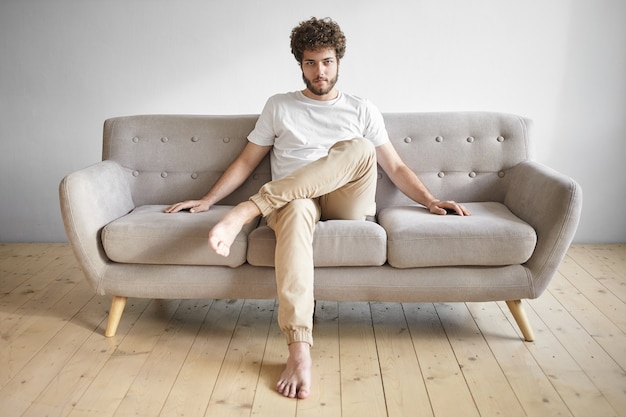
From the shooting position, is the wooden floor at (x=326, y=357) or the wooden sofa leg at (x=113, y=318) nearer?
the wooden floor at (x=326, y=357)

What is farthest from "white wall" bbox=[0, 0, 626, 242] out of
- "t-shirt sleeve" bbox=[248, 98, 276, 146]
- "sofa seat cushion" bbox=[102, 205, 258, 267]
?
"sofa seat cushion" bbox=[102, 205, 258, 267]

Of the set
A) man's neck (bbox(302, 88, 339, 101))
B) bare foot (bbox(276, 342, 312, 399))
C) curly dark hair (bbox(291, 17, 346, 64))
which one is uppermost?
curly dark hair (bbox(291, 17, 346, 64))

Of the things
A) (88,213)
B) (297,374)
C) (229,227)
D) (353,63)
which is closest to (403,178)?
(229,227)

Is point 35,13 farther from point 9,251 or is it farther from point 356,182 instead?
point 356,182

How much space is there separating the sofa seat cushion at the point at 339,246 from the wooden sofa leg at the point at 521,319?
540 millimetres

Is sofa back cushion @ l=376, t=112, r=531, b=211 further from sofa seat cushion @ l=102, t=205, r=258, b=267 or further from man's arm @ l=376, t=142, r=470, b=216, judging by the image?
sofa seat cushion @ l=102, t=205, r=258, b=267

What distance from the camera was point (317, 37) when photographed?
8.30 feet

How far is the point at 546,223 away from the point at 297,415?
3.73 ft

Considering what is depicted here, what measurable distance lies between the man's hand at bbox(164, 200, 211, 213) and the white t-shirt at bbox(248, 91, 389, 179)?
33 cm

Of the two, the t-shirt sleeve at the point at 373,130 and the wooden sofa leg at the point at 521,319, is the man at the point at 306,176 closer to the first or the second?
the t-shirt sleeve at the point at 373,130

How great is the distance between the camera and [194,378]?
2.05 meters

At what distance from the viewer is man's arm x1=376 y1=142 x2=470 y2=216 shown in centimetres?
255

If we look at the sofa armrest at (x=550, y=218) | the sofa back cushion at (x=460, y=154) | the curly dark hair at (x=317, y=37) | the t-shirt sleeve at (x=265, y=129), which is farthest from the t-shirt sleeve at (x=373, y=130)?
the sofa armrest at (x=550, y=218)

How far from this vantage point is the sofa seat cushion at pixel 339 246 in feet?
7.34
